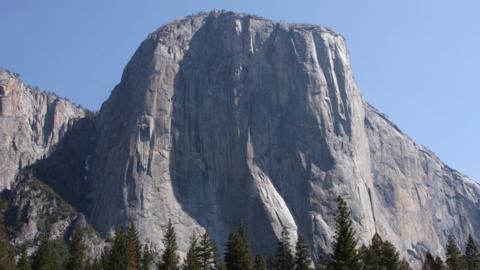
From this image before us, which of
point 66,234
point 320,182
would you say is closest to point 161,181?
point 66,234

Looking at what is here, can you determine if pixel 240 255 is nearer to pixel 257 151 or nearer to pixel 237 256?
pixel 237 256

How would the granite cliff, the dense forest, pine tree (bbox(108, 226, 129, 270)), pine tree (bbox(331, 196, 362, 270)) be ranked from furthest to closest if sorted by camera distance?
the granite cliff
pine tree (bbox(108, 226, 129, 270))
the dense forest
pine tree (bbox(331, 196, 362, 270))

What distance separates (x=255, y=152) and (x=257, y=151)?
2.25ft

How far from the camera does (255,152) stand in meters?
171

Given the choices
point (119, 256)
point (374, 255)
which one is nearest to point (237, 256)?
point (119, 256)

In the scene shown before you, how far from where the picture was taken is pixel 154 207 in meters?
161

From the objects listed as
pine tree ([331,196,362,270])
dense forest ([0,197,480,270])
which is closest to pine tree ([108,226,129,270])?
dense forest ([0,197,480,270])

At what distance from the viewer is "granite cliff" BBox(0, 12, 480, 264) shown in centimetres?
16200

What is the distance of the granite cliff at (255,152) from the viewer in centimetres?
16200

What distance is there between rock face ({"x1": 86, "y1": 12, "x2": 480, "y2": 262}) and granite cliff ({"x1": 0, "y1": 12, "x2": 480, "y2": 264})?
1.15 feet

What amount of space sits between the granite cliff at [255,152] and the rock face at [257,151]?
1.15 ft

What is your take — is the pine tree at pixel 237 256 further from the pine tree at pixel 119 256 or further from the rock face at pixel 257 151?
the rock face at pixel 257 151

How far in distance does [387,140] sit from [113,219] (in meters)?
84.5

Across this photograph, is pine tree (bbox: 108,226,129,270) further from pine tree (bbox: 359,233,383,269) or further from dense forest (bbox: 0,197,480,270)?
pine tree (bbox: 359,233,383,269)
